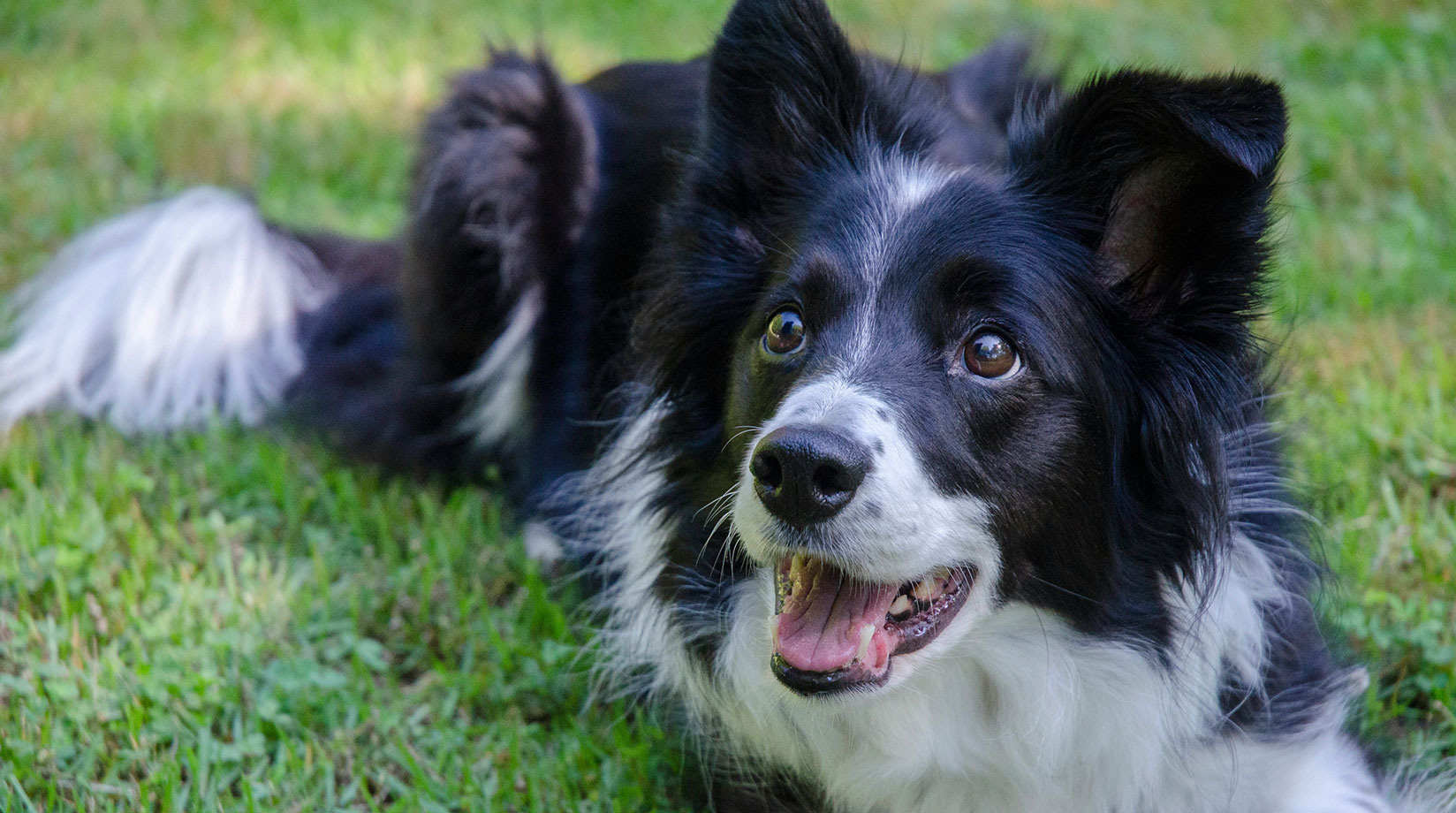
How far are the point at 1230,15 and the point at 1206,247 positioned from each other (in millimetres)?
5573

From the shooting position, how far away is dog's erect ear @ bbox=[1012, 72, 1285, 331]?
2.23 metres

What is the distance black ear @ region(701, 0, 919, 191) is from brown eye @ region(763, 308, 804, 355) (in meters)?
0.40

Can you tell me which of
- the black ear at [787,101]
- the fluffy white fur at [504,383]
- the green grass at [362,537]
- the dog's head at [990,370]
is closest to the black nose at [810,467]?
the dog's head at [990,370]

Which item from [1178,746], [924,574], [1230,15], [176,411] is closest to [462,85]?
[176,411]

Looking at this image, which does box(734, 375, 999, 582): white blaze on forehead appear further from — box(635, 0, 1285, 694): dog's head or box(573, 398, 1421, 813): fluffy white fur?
box(573, 398, 1421, 813): fluffy white fur

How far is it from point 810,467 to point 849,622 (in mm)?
385

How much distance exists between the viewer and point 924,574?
2398 millimetres

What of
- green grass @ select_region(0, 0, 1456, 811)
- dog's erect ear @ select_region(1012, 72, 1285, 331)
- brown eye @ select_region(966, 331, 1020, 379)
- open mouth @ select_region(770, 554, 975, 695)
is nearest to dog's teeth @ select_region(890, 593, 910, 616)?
open mouth @ select_region(770, 554, 975, 695)

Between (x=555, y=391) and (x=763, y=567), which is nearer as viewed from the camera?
(x=763, y=567)

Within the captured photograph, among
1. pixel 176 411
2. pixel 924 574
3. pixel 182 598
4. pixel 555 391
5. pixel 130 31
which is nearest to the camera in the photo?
pixel 924 574

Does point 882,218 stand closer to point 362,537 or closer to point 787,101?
point 787,101

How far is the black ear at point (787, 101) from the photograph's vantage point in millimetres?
2785

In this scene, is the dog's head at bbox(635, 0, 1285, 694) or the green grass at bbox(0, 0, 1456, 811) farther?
the green grass at bbox(0, 0, 1456, 811)

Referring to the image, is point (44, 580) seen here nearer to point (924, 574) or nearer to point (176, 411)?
point (176, 411)
